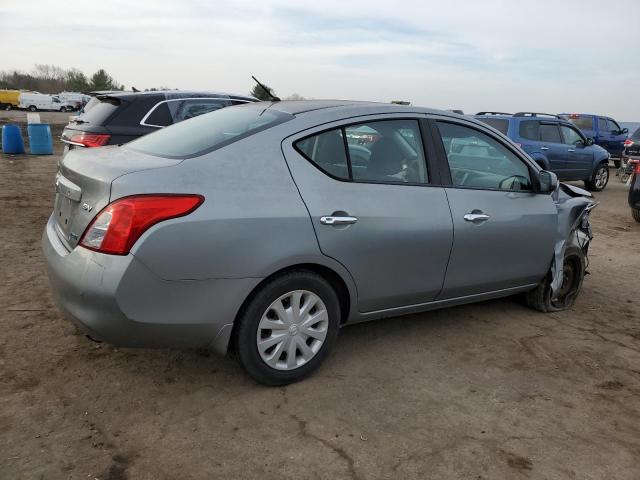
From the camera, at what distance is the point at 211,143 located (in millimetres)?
3248

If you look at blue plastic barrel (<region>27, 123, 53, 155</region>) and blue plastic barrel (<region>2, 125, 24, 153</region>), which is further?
blue plastic barrel (<region>27, 123, 53, 155</region>)

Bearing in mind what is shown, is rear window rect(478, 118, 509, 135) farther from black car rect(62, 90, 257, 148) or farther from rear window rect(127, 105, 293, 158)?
rear window rect(127, 105, 293, 158)

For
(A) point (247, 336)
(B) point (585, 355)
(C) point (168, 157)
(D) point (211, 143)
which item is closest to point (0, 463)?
(A) point (247, 336)

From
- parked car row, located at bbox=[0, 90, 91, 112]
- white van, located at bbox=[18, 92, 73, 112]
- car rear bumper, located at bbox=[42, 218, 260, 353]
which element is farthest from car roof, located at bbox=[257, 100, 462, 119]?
white van, located at bbox=[18, 92, 73, 112]

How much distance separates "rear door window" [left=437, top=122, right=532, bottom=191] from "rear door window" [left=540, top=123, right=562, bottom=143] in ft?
29.5

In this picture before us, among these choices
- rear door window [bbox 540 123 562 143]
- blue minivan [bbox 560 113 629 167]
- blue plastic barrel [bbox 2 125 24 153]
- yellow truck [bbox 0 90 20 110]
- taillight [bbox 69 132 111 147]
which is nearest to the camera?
taillight [bbox 69 132 111 147]

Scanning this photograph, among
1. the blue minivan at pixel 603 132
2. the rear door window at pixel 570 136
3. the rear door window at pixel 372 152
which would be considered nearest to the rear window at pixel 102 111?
the rear door window at pixel 372 152

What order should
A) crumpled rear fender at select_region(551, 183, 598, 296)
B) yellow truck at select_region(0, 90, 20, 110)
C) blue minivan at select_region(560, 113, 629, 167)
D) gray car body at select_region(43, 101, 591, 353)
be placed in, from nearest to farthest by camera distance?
gray car body at select_region(43, 101, 591, 353) < crumpled rear fender at select_region(551, 183, 598, 296) < blue minivan at select_region(560, 113, 629, 167) < yellow truck at select_region(0, 90, 20, 110)

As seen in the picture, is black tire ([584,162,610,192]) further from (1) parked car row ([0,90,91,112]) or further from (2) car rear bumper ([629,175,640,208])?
(1) parked car row ([0,90,91,112])

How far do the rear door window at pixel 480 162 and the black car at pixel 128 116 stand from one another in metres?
4.58

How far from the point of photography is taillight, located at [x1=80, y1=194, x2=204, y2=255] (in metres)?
2.70

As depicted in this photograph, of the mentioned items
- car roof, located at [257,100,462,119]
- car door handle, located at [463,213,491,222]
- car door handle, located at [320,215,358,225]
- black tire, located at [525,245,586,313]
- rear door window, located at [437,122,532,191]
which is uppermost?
car roof, located at [257,100,462,119]

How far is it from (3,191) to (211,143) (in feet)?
25.5

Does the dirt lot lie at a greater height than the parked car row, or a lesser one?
lesser
